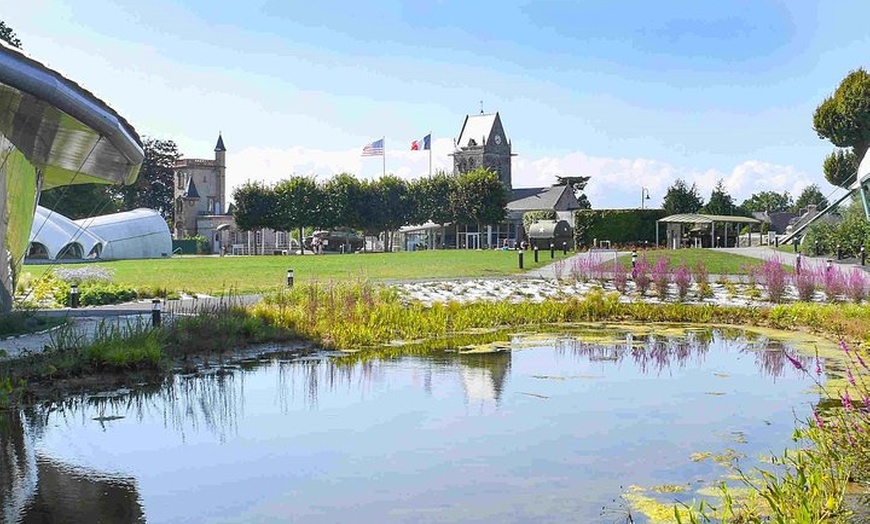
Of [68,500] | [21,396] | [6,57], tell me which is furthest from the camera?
[6,57]

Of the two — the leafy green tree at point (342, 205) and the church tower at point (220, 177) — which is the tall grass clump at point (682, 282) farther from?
the church tower at point (220, 177)

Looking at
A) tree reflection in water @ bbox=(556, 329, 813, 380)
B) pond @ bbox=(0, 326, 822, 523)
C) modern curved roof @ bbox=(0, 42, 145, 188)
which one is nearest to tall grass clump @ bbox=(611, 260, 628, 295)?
tree reflection in water @ bbox=(556, 329, 813, 380)

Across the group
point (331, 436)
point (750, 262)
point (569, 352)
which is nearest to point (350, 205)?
point (750, 262)

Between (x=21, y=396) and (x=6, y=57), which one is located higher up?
(x=6, y=57)

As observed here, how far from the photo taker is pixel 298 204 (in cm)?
8281

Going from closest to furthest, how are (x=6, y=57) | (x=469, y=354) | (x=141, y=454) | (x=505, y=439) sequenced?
(x=141, y=454) < (x=505, y=439) < (x=6, y=57) < (x=469, y=354)

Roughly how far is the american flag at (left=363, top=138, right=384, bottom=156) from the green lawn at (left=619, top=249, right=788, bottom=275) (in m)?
45.2

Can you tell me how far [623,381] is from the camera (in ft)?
43.6

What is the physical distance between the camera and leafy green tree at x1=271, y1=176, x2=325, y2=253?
8275 cm

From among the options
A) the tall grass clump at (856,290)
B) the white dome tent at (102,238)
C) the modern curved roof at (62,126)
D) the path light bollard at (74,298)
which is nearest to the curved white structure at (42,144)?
the modern curved roof at (62,126)

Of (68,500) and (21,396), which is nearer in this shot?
(68,500)

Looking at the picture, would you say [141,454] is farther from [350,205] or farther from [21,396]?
[350,205]

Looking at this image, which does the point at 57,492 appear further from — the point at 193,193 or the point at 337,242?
the point at 193,193

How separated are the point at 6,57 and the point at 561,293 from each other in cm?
1712
